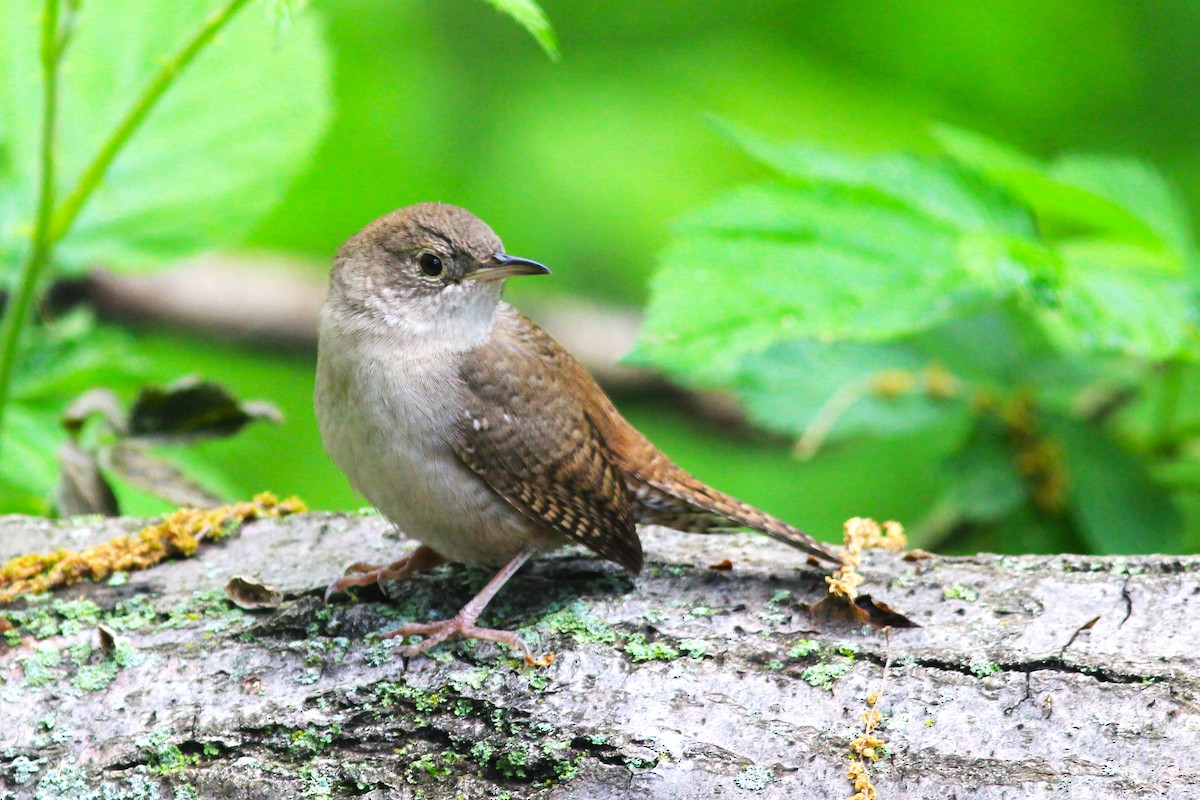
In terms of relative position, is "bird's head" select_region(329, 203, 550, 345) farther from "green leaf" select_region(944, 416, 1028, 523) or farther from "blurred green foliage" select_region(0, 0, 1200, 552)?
"blurred green foliage" select_region(0, 0, 1200, 552)

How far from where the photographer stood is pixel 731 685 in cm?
245

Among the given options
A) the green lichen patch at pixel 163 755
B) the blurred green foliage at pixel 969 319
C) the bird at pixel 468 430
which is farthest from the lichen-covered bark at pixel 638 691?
the blurred green foliage at pixel 969 319

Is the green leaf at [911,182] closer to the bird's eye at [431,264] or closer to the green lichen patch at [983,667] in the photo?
the bird's eye at [431,264]

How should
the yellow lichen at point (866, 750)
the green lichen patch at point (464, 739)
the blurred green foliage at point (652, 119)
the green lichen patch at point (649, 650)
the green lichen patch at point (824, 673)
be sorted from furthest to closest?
1. the blurred green foliage at point (652, 119)
2. the green lichen patch at point (649, 650)
3. the green lichen patch at point (824, 673)
4. the green lichen patch at point (464, 739)
5. the yellow lichen at point (866, 750)

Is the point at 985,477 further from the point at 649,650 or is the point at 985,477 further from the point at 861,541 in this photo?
the point at 649,650

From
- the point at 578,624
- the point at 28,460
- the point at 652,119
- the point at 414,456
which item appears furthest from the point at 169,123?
the point at 652,119

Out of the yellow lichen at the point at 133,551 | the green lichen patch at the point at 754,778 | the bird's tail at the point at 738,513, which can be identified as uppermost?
the bird's tail at the point at 738,513

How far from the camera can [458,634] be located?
2.66 m

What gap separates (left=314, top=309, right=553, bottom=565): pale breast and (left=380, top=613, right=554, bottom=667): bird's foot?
0.24 m

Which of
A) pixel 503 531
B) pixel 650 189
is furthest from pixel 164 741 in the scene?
pixel 650 189

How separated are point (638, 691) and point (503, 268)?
119cm

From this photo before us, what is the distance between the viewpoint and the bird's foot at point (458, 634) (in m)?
2.57

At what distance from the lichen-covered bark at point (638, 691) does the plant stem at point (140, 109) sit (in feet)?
3.15

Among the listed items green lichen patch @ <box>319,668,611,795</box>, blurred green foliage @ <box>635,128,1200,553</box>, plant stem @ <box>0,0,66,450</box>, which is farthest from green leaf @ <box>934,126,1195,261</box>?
plant stem @ <box>0,0,66,450</box>
